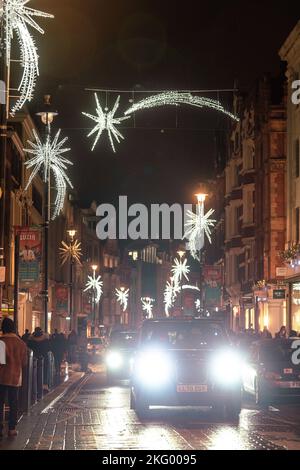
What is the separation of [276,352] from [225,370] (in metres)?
→ 5.30

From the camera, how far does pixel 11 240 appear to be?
2357 inches

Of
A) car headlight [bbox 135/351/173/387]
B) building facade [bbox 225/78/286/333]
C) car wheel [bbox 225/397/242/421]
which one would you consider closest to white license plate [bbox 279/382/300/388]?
car wheel [bbox 225/397/242/421]

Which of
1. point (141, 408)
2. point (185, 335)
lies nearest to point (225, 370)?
point (141, 408)

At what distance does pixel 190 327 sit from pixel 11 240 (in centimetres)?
3760

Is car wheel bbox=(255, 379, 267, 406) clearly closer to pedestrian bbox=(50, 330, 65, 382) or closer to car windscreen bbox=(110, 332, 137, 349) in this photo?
pedestrian bbox=(50, 330, 65, 382)

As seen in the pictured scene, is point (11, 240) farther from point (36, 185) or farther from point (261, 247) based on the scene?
point (36, 185)

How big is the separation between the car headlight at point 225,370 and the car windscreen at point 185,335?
1.23 metres

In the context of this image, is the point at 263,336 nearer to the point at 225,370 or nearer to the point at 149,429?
the point at 225,370

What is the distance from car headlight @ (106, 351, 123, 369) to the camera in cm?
3769

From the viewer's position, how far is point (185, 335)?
910 inches

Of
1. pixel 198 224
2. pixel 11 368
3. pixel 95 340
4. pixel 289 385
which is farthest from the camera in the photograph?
pixel 95 340

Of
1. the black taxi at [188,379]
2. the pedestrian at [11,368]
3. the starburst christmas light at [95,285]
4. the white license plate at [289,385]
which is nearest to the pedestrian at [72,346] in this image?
the white license plate at [289,385]
